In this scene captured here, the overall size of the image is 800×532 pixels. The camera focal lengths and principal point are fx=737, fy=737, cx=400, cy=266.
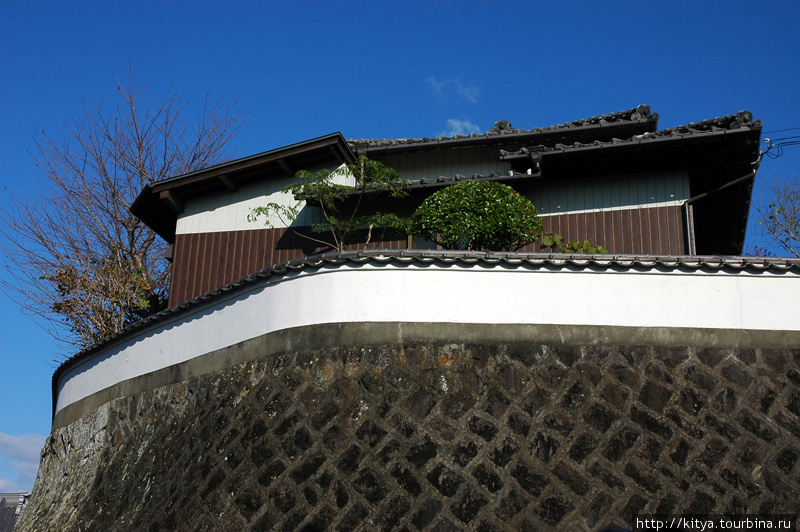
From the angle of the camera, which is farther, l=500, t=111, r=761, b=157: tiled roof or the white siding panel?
the white siding panel

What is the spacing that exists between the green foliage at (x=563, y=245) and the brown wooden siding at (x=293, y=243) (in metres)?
0.48

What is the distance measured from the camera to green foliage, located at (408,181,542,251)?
39.3 feet

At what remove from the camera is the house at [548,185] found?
13.5m

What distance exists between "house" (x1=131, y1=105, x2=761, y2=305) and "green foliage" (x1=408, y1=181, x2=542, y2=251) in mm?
1502

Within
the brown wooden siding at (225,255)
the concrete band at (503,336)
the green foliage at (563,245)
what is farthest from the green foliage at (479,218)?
the brown wooden siding at (225,255)

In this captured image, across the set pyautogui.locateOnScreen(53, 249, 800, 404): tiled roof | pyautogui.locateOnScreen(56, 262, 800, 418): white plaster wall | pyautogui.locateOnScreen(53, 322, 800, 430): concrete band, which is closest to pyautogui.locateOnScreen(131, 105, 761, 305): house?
pyautogui.locateOnScreen(53, 249, 800, 404): tiled roof

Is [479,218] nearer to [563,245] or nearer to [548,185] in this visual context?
[563,245]

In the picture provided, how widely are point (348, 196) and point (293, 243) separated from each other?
66.5 inches

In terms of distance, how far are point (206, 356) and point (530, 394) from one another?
5.11 metres

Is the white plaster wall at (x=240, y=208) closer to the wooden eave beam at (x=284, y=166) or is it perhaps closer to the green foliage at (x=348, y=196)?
the wooden eave beam at (x=284, y=166)

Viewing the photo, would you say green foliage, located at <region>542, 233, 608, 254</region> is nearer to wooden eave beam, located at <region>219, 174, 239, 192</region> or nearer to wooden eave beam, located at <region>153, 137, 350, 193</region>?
wooden eave beam, located at <region>153, 137, 350, 193</region>

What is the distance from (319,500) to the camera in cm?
858

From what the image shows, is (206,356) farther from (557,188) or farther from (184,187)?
(557,188)

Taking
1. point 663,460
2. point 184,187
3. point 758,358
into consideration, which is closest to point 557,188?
point 758,358
